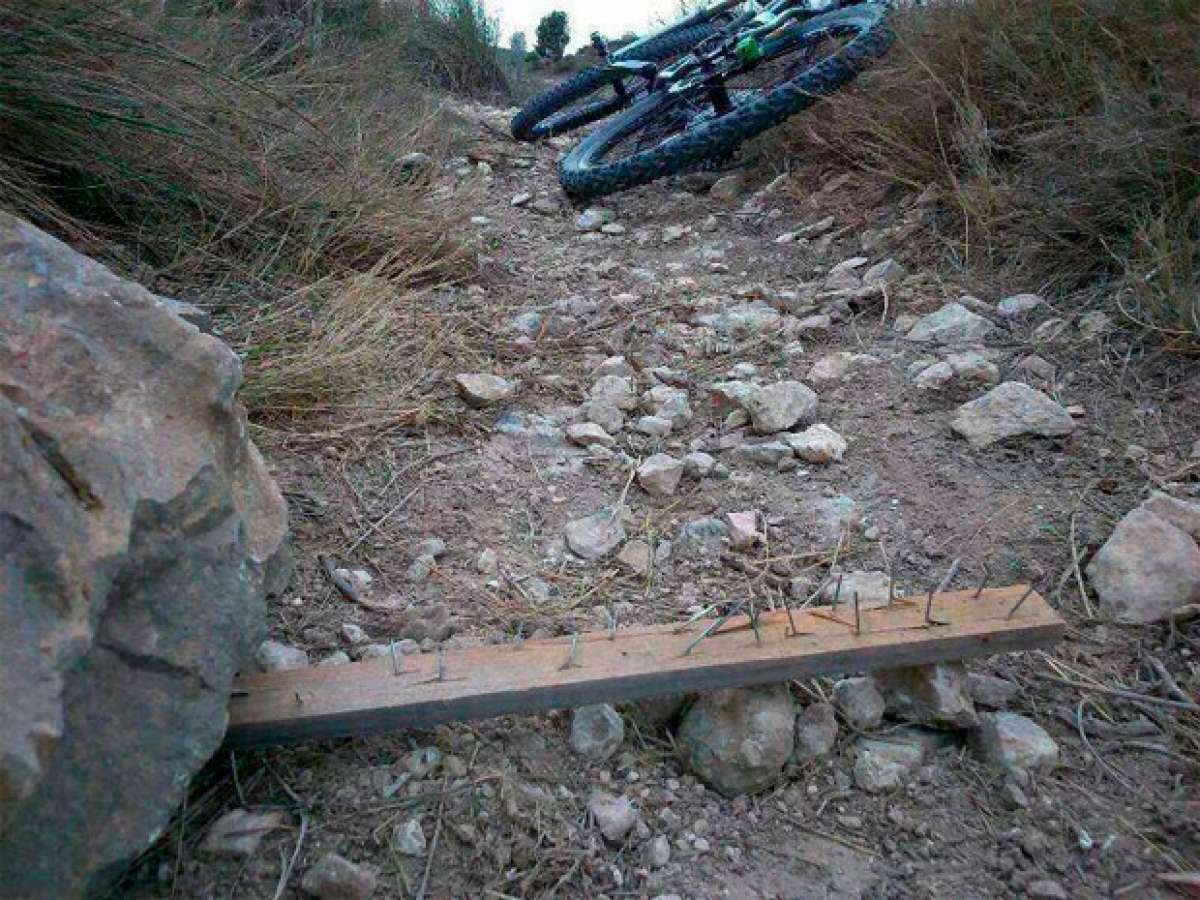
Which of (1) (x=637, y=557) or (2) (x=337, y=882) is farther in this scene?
(1) (x=637, y=557)

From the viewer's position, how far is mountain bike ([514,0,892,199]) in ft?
11.6

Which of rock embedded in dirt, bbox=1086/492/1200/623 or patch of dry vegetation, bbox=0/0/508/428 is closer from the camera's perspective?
rock embedded in dirt, bbox=1086/492/1200/623

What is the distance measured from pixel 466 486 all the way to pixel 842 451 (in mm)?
746

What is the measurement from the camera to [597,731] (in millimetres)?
1367

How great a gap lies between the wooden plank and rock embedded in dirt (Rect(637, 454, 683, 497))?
539 mm

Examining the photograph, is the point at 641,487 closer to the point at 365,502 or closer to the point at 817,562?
the point at 817,562

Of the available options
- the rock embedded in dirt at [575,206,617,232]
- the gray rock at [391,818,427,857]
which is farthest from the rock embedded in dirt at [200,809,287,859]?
the rock embedded in dirt at [575,206,617,232]

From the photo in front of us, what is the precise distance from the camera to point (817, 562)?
5.75ft

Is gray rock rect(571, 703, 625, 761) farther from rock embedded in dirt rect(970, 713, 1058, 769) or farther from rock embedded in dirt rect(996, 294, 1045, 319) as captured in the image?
rock embedded in dirt rect(996, 294, 1045, 319)

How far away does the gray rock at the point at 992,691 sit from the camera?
56.7 inches

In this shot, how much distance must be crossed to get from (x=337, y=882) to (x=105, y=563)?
0.45 metres

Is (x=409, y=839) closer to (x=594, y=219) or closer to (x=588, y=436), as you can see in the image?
(x=588, y=436)

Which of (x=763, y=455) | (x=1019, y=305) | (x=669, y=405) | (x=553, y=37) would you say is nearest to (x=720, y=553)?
(x=763, y=455)

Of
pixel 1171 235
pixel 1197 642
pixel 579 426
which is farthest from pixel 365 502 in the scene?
pixel 1171 235
